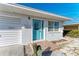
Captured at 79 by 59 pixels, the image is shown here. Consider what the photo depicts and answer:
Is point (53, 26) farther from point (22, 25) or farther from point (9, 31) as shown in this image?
point (9, 31)

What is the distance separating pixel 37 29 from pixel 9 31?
3.36 m

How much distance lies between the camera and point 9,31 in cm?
842

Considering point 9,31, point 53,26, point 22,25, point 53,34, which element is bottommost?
point 53,34

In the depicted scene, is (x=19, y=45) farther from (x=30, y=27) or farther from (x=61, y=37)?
(x=61, y=37)

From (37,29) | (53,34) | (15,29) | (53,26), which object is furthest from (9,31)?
(53,26)

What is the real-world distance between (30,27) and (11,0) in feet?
15.0

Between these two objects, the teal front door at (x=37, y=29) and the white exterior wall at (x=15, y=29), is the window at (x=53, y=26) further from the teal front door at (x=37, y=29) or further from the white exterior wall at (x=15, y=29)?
the white exterior wall at (x=15, y=29)

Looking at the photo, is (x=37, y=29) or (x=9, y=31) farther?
(x=37, y=29)

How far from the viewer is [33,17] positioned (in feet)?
34.5

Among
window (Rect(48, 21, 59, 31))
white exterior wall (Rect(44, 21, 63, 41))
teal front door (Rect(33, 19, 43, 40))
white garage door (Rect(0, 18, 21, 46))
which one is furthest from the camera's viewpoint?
window (Rect(48, 21, 59, 31))

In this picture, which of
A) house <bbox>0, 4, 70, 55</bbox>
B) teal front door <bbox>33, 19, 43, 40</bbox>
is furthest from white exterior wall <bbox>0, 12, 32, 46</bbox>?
teal front door <bbox>33, 19, 43, 40</bbox>

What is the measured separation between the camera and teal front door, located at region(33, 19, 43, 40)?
1097 cm

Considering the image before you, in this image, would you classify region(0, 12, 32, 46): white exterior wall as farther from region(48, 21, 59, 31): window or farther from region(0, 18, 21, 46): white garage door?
region(48, 21, 59, 31): window

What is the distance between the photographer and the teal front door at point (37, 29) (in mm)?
10971
